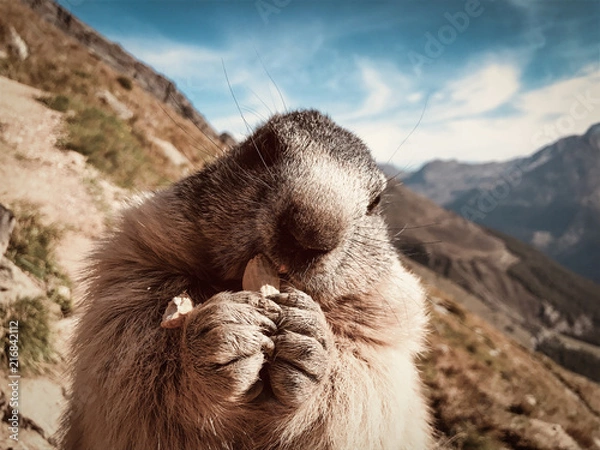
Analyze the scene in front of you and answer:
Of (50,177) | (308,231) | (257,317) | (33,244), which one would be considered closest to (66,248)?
(33,244)

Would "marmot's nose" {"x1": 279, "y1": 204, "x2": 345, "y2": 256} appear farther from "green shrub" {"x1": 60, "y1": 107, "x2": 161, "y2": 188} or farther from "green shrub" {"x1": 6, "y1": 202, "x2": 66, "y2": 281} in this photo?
"green shrub" {"x1": 60, "y1": 107, "x2": 161, "y2": 188}

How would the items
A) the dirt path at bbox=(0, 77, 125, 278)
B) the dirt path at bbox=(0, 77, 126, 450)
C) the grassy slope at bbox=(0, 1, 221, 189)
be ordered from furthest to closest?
Result: the grassy slope at bbox=(0, 1, 221, 189), the dirt path at bbox=(0, 77, 125, 278), the dirt path at bbox=(0, 77, 126, 450)

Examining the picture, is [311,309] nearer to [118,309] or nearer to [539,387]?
[118,309]

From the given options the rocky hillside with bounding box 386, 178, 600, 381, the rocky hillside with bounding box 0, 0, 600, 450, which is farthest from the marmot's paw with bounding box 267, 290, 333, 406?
the rocky hillside with bounding box 386, 178, 600, 381

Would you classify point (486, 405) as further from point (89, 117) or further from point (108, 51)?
point (108, 51)

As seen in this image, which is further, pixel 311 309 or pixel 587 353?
pixel 587 353

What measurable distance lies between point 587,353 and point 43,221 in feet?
334

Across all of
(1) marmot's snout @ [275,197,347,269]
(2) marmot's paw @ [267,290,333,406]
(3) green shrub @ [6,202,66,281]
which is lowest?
(3) green shrub @ [6,202,66,281]

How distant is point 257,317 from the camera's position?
1.91 meters

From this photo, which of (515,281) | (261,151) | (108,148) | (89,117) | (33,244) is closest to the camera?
(261,151)

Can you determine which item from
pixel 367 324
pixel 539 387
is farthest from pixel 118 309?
pixel 539 387

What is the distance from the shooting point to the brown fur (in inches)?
76.2

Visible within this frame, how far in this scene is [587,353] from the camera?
81000 millimetres

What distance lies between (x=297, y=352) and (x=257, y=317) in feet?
0.83
